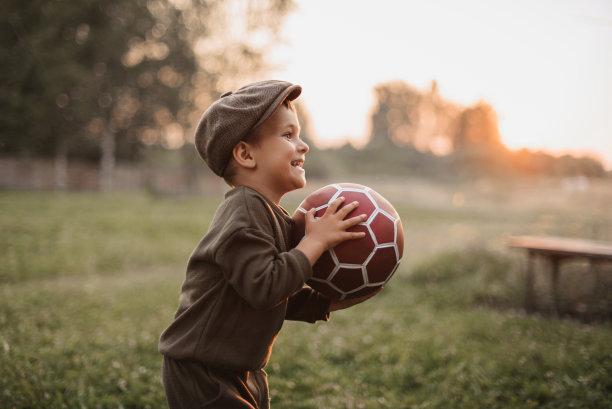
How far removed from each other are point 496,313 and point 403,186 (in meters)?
37.5

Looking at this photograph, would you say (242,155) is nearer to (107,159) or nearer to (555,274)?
(555,274)

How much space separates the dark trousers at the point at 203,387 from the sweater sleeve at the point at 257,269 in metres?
0.49

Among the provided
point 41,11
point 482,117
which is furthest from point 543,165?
point 41,11

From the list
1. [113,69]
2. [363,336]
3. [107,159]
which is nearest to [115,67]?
[113,69]

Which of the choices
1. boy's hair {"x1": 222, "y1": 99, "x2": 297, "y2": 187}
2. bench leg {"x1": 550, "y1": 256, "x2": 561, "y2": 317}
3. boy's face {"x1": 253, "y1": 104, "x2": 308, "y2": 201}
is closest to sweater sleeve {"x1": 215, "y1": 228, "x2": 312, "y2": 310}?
boy's face {"x1": 253, "y1": 104, "x2": 308, "y2": 201}

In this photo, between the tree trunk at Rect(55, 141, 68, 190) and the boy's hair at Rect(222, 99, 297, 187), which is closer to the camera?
the boy's hair at Rect(222, 99, 297, 187)

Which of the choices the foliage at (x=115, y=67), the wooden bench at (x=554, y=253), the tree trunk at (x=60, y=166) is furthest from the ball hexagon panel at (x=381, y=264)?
the tree trunk at (x=60, y=166)

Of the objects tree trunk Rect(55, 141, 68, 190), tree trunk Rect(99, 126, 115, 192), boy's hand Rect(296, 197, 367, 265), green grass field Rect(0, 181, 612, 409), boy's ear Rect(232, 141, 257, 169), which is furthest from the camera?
tree trunk Rect(99, 126, 115, 192)

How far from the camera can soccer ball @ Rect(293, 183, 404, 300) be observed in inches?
88.4

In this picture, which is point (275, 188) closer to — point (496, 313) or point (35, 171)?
point (496, 313)

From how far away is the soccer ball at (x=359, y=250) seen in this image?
7.37 ft

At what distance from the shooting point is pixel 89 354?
4.80 m

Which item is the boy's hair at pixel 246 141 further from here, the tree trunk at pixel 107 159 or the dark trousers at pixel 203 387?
the tree trunk at pixel 107 159

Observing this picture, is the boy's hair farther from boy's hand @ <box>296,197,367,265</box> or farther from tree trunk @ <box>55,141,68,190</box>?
tree trunk @ <box>55,141,68,190</box>
